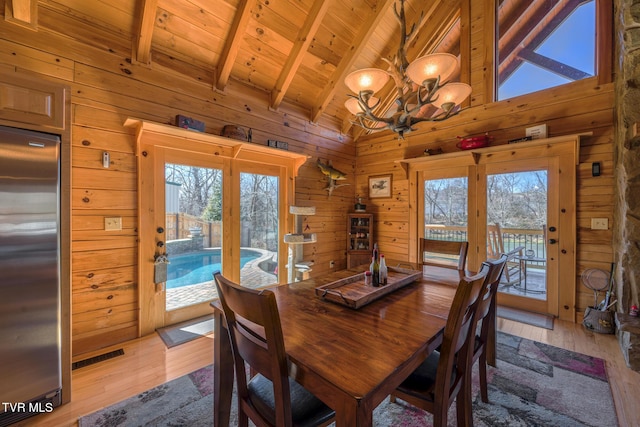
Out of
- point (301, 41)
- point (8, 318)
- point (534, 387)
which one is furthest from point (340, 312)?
point (301, 41)

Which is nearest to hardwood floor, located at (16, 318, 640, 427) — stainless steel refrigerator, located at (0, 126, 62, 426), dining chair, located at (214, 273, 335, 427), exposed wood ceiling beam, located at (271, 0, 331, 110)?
stainless steel refrigerator, located at (0, 126, 62, 426)

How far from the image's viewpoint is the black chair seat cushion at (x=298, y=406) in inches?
41.6

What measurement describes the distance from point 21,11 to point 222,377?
10.1ft

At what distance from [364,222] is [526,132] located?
8.52 feet

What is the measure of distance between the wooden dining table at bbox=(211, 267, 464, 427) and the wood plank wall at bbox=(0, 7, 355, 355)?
1783mm

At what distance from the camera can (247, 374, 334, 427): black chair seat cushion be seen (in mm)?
1058

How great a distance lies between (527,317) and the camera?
3.07 metres

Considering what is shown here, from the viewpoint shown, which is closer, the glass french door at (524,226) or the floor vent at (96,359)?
the floor vent at (96,359)

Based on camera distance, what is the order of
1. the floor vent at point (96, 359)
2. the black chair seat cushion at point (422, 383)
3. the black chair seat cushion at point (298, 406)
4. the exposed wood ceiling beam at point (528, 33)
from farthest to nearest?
the exposed wood ceiling beam at point (528, 33), the floor vent at point (96, 359), the black chair seat cushion at point (422, 383), the black chair seat cushion at point (298, 406)

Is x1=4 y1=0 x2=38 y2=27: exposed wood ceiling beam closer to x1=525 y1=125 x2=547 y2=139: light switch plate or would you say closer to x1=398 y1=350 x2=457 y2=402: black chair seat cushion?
x1=398 y1=350 x2=457 y2=402: black chair seat cushion

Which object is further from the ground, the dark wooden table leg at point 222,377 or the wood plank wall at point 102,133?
the wood plank wall at point 102,133

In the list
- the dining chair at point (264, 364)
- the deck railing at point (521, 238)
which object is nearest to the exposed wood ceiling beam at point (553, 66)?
the deck railing at point (521, 238)

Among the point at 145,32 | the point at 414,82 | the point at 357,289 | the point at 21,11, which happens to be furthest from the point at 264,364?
the point at 21,11

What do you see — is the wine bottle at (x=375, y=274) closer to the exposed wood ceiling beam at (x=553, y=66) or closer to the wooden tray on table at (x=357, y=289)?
the wooden tray on table at (x=357, y=289)
